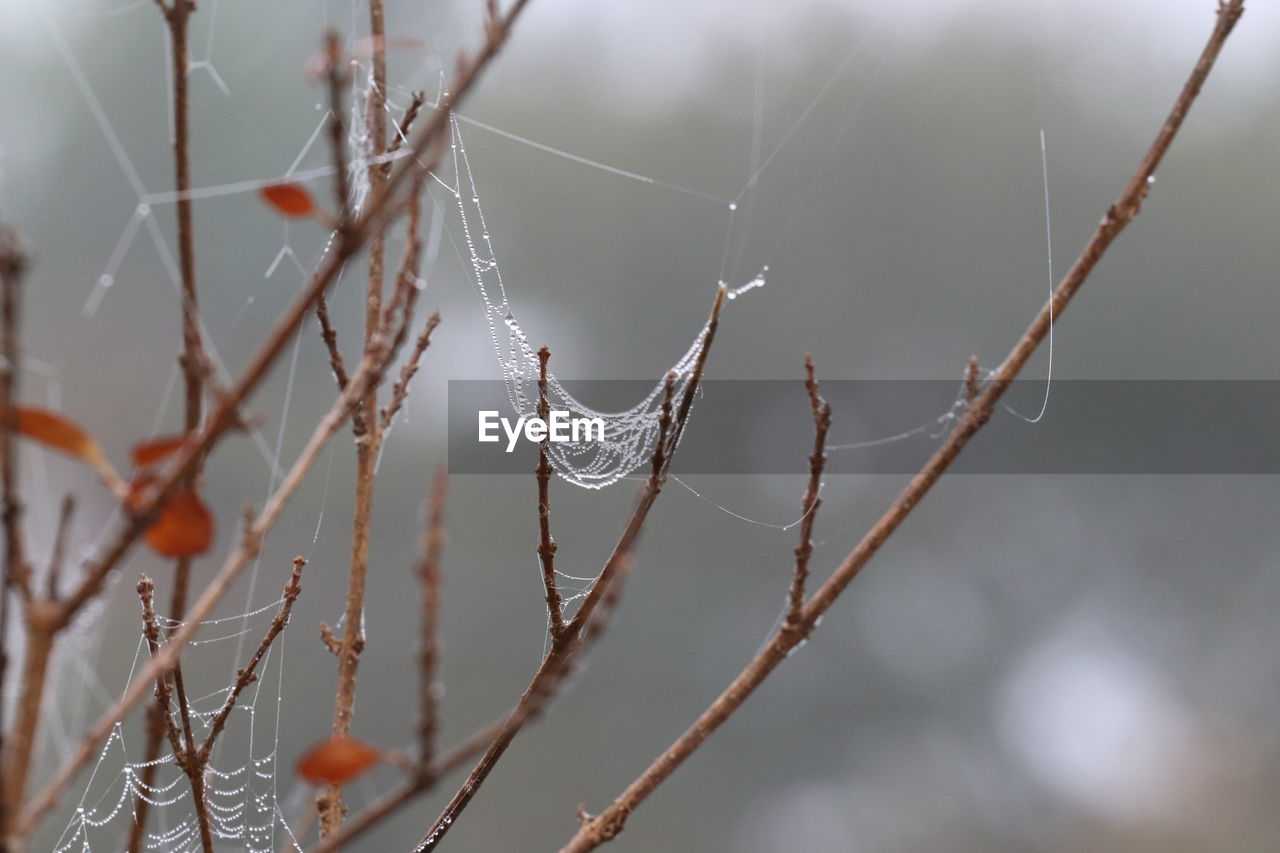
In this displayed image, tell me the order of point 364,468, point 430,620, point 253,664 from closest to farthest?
point 430,620, point 253,664, point 364,468

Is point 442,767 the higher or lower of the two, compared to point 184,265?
lower

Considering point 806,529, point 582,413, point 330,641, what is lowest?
point 330,641

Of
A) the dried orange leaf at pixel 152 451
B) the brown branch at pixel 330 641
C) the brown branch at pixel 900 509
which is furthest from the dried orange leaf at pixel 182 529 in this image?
the brown branch at pixel 330 641

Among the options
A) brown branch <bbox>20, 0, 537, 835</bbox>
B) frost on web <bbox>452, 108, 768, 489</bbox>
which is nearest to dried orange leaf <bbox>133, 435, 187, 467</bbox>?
brown branch <bbox>20, 0, 537, 835</bbox>

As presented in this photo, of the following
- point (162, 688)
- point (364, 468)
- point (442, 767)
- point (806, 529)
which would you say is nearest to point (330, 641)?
point (364, 468)

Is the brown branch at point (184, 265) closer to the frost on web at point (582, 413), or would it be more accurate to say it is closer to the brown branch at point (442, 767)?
the brown branch at point (442, 767)

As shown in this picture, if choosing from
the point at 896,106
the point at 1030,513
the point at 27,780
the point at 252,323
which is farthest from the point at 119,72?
the point at 1030,513

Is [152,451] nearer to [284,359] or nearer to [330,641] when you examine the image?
[330,641]

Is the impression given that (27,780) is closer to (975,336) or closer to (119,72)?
(119,72)
